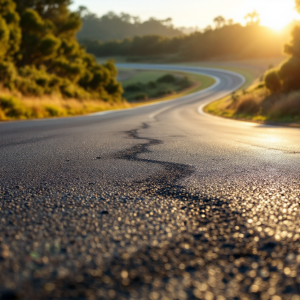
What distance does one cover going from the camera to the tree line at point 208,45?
89.2 meters

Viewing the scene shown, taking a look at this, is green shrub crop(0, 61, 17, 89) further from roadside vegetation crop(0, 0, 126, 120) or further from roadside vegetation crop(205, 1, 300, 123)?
roadside vegetation crop(205, 1, 300, 123)

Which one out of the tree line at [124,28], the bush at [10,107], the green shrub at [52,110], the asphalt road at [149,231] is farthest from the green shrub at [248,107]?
the tree line at [124,28]

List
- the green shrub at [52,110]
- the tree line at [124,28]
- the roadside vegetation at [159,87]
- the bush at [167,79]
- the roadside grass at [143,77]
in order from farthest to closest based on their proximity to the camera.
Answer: the tree line at [124,28] → the bush at [167,79] → the roadside grass at [143,77] → the roadside vegetation at [159,87] → the green shrub at [52,110]

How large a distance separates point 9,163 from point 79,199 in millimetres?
1630

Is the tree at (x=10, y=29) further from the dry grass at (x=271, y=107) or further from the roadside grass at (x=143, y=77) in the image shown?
the roadside grass at (x=143, y=77)

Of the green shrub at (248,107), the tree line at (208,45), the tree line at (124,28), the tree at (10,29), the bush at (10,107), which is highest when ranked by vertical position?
the tree line at (124,28)

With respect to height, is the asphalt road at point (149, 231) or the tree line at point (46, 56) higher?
the tree line at point (46, 56)

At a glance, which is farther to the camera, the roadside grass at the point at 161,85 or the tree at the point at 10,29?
the roadside grass at the point at 161,85

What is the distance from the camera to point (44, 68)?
91.5 feet

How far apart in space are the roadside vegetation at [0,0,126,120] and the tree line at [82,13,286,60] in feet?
197

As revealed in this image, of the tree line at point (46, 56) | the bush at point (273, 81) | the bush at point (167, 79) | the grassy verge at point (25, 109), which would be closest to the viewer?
the grassy verge at point (25, 109)

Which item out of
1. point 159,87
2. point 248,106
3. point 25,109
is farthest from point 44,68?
point 159,87

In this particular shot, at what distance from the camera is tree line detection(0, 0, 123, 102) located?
21906mm

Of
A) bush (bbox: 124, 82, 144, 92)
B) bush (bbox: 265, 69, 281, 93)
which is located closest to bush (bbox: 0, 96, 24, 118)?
bush (bbox: 265, 69, 281, 93)
